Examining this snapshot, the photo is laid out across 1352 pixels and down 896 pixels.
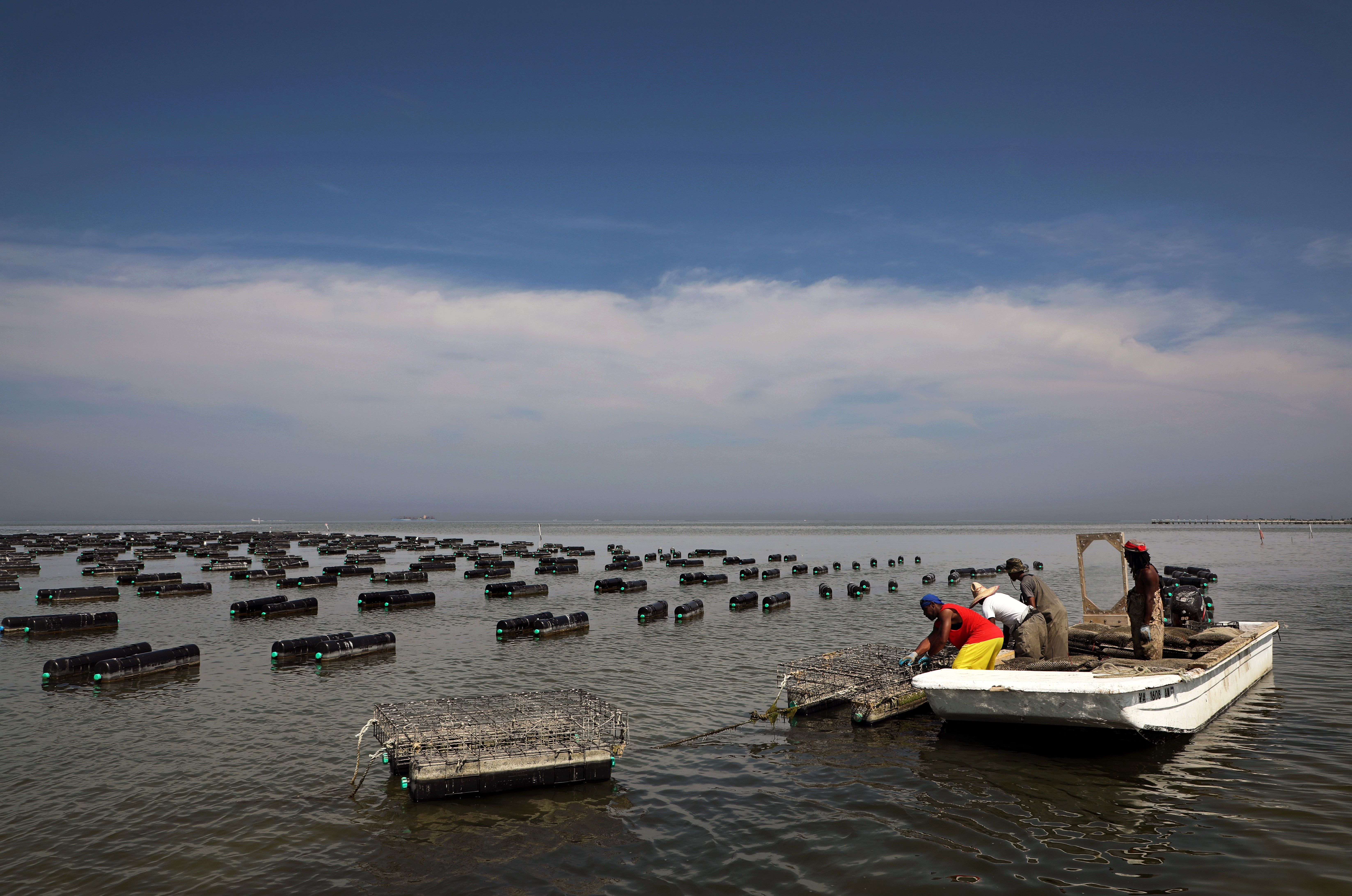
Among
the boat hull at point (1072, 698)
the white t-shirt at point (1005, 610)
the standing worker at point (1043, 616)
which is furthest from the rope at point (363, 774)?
the standing worker at point (1043, 616)

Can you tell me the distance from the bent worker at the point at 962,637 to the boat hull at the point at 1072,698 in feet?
1.42

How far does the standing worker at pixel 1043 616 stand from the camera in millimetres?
18062

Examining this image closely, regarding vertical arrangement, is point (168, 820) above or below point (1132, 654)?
below

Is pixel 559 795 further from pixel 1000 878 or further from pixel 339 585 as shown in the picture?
pixel 339 585

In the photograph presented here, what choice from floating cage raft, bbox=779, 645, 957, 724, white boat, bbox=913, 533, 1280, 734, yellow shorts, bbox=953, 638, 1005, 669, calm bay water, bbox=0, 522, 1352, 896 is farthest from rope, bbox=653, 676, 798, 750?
yellow shorts, bbox=953, 638, 1005, 669

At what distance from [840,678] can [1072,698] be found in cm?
689

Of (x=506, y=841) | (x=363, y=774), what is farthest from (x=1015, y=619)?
(x=363, y=774)

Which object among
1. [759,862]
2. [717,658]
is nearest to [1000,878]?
[759,862]

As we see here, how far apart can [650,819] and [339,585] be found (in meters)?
55.5

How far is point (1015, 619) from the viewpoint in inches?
729

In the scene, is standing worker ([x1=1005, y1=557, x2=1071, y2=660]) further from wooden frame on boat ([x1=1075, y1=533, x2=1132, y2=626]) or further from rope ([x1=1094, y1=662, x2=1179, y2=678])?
wooden frame on boat ([x1=1075, y1=533, x2=1132, y2=626])

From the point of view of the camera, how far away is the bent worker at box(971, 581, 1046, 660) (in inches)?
707

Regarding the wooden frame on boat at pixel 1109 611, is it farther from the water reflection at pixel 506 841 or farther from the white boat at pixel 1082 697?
the water reflection at pixel 506 841

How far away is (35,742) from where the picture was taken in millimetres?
18547
